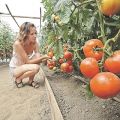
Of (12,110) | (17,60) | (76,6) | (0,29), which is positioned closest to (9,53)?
(0,29)

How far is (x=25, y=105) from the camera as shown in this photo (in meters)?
3.12

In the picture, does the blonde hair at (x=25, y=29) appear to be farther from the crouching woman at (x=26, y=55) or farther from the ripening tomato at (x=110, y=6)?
the ripening tomato at (x=110, y=6)

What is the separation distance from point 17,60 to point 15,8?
986cm

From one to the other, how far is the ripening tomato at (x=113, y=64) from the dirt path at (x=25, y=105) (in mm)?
1805

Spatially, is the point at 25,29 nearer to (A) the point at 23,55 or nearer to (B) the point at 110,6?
(A) the point at 23,55

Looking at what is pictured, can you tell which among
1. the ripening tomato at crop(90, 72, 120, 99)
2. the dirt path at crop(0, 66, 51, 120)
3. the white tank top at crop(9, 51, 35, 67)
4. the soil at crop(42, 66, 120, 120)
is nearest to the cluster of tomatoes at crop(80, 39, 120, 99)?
the ripening tomato at crop(90, 72, 120, 99)

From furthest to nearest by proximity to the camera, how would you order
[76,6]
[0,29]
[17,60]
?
[0,29] < [17,60] < [76,6]

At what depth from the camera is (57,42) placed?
60.9 inches

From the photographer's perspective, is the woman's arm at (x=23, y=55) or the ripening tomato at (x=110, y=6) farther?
the woman's arm at (x=23, y=55)

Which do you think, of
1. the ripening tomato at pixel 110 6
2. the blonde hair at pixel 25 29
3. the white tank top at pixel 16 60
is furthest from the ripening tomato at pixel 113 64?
the white tank top at pixel 16 60

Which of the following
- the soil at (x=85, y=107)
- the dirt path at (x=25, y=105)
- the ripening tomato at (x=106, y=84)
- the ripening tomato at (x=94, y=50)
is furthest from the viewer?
the dirt path at (x=25, y=105)

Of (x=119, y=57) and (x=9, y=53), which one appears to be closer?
(x=119, y=57)

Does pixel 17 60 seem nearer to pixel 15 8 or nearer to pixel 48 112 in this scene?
pixel 48 112

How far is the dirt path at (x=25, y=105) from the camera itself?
8.86 feet
